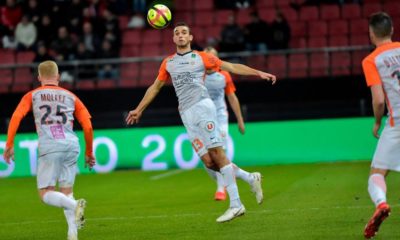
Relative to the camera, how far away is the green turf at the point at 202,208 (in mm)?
10000

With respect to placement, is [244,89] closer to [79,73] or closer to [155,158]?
[155,158]

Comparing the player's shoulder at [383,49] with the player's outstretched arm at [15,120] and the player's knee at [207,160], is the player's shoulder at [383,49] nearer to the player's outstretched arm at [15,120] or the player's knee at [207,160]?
the player's knee at [207,160]

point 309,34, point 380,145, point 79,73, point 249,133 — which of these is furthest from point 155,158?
point 380,145

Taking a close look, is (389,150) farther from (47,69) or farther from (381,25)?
(47,69)

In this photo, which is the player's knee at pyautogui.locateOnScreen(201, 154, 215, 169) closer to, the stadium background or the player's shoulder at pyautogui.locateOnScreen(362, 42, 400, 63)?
the player's shoulder at pyautogui.locateOnScreen(362, 42, 400, 63)

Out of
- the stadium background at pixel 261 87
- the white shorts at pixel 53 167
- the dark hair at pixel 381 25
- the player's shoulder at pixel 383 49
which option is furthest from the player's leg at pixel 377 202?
the stadium background at pixel 261 87

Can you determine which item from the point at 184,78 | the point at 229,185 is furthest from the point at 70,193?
the point at 184,78

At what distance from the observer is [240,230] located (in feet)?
33.0

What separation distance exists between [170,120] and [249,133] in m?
1.89

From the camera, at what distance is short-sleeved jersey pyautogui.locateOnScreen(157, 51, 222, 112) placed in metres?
11.0

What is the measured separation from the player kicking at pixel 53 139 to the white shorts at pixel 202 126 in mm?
1760

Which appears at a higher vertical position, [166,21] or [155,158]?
[166,21]

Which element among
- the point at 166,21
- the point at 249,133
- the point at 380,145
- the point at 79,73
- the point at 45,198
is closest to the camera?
the point at 380,145

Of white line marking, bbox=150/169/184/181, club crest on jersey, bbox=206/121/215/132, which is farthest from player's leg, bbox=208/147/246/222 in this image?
white line marking, bbox=150/169/184/181
